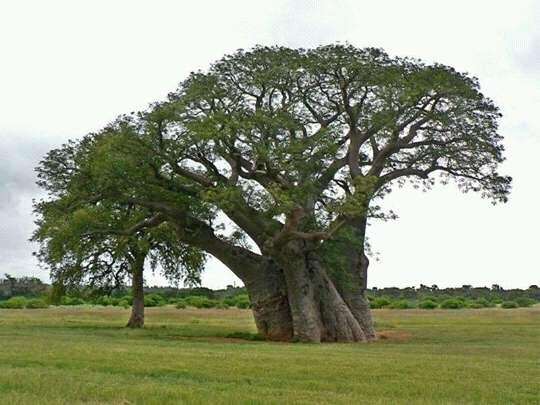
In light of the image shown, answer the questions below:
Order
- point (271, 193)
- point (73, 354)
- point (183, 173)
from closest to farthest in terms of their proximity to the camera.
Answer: point (73, 354) < point (271, 193) < point (183, 173)

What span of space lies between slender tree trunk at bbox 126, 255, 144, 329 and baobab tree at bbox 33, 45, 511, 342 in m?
9.15

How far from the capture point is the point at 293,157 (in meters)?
29.4

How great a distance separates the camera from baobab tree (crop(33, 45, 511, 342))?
97.6 ft

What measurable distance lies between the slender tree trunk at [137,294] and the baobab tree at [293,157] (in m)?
9.15

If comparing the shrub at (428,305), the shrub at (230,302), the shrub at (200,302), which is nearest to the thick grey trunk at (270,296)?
the shrub at (200,302)

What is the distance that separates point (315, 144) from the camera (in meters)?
29.8

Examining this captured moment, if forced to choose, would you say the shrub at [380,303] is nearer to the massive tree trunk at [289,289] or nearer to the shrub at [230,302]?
the shrub at [230,302]

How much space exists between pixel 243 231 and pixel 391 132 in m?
7.64

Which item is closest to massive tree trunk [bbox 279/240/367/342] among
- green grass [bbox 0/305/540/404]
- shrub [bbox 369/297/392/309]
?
green grass [bbox 0/305/540/404]

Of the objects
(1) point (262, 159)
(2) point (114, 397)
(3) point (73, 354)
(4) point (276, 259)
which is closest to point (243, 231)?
(4) point (276, 259)

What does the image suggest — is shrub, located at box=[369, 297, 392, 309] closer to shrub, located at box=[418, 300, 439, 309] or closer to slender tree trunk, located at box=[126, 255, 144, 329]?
shrub, located at box=[418, 300, 439, 309]

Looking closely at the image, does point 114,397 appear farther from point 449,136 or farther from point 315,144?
point 449,136

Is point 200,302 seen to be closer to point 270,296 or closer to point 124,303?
→ point 124,303

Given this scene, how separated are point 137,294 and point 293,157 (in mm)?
16447
